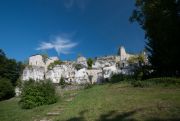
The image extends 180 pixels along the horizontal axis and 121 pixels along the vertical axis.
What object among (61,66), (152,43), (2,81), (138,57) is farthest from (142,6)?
(61,66)

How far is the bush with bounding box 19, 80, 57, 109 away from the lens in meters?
20.6

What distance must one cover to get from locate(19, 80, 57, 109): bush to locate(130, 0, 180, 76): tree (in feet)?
36.3

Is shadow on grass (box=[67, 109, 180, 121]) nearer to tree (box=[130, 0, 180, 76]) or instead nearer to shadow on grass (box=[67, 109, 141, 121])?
shadow on grass (box=[67, 109, 141, 121])

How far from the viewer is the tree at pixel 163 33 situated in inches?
970

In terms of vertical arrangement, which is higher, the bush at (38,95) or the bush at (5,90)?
the bush at (5,90)

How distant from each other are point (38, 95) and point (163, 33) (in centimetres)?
1219

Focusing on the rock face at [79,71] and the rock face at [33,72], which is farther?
the rock face at [33,72]

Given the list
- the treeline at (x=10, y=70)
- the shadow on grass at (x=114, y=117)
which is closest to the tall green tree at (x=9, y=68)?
the treeline at (x=10, y=70)

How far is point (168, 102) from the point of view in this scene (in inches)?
476

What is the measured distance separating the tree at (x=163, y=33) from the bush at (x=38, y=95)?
1105 centimetres

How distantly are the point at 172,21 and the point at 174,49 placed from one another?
2.44 m

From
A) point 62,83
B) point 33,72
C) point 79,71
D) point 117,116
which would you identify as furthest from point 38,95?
A: point 33,72

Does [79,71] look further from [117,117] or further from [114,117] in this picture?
[117,117]

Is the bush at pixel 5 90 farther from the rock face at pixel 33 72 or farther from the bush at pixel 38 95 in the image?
the bush at pixel 38 95
